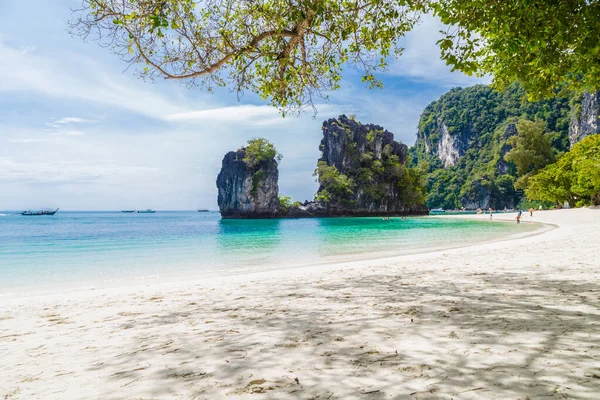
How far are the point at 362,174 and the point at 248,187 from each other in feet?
98.9

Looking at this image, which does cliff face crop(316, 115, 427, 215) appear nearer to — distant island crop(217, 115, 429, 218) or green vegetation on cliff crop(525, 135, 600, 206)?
distant island crop(217, 115, 429, 218)

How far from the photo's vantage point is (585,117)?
260 ft

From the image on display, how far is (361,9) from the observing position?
7.76m

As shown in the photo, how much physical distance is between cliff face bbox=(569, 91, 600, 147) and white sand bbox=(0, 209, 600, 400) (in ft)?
285

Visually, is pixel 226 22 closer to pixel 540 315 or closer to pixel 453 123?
pixel 540 315

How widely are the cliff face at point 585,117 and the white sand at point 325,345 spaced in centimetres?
8700

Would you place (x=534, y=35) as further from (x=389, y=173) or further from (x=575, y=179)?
(x=389, y=173)

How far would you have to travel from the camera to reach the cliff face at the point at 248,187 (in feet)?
271

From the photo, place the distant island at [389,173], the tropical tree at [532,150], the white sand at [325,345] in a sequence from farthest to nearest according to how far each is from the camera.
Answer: the tropical tree at [532,150]
the distant island at [389,173]
the white sand at [325,345]

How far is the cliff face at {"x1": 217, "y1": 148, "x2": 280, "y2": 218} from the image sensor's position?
82.5 meters

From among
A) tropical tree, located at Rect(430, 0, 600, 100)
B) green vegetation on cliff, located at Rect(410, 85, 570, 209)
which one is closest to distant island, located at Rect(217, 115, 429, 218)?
green vegetation on cliff, located at Rect(410, 85, 570, 209)

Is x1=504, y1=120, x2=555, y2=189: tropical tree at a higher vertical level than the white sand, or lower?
higher

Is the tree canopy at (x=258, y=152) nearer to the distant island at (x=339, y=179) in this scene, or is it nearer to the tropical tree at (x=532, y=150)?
the distant island at (x=339, y=179)

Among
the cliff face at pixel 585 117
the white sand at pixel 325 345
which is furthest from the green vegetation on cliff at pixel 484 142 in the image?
the white sand at pixel 325 345
